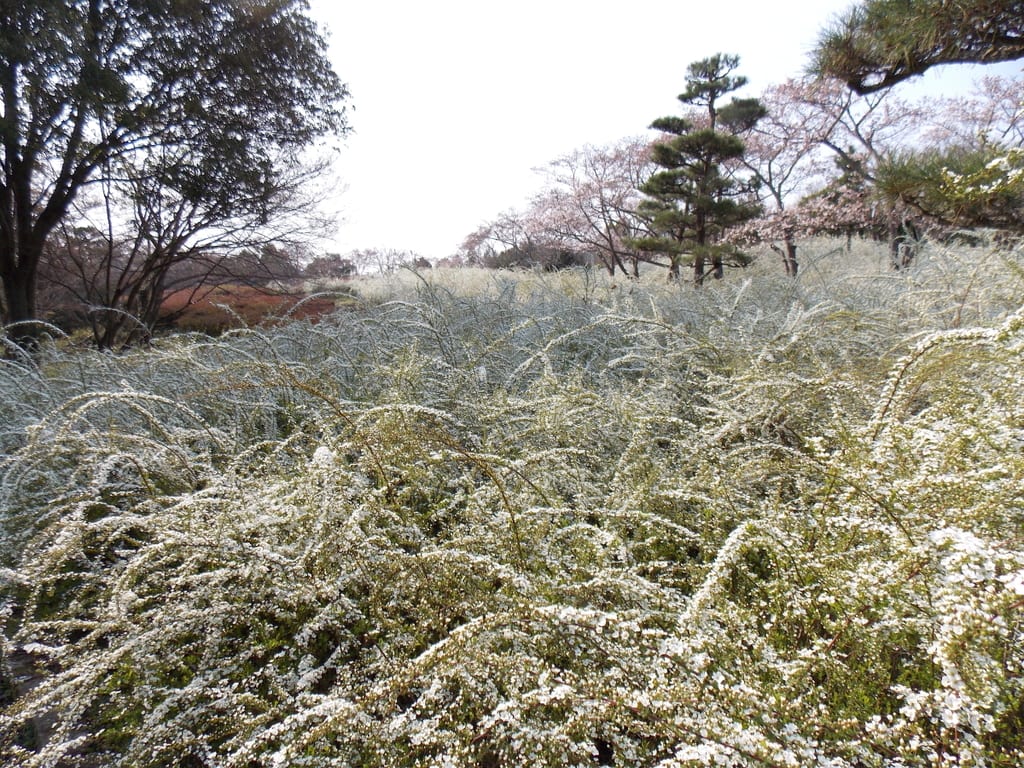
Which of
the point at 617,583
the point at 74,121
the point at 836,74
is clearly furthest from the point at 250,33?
the point at 617,583

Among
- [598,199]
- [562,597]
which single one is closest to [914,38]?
[562,597]

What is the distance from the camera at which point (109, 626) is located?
0.87m

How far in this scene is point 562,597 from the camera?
0.95 meters

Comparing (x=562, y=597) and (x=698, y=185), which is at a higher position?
(x=698, y=185)

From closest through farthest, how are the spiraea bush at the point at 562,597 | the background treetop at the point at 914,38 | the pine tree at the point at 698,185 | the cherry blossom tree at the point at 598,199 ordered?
the spiraea bush at the point at 562,597, the background treetop at the point at 914,38, the pine tree at the point at 698,185, the cherry blossom tree at the point at 598,199

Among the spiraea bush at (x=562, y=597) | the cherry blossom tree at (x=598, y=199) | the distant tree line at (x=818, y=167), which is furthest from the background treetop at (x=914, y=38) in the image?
the cherry blossom tree at (x=598, y=199)

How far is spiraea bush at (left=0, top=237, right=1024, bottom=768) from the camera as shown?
636mm

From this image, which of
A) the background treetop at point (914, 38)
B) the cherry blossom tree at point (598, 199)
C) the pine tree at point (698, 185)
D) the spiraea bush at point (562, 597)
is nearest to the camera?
the spiraea bush at point (562, 597)

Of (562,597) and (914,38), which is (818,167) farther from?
(562,597)

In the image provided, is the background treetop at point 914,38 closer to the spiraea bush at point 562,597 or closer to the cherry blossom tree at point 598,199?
the spiraea bush at point 562,597

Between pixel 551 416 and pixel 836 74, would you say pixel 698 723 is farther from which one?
pixel 836 74

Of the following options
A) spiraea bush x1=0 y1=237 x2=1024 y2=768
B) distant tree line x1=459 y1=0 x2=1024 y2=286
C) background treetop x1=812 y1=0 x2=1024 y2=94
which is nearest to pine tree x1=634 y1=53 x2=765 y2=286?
distant tree line x1=459 y1=0 x2=1024 y2=286

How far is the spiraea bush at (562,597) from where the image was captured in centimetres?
64

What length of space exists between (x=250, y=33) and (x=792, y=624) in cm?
615
